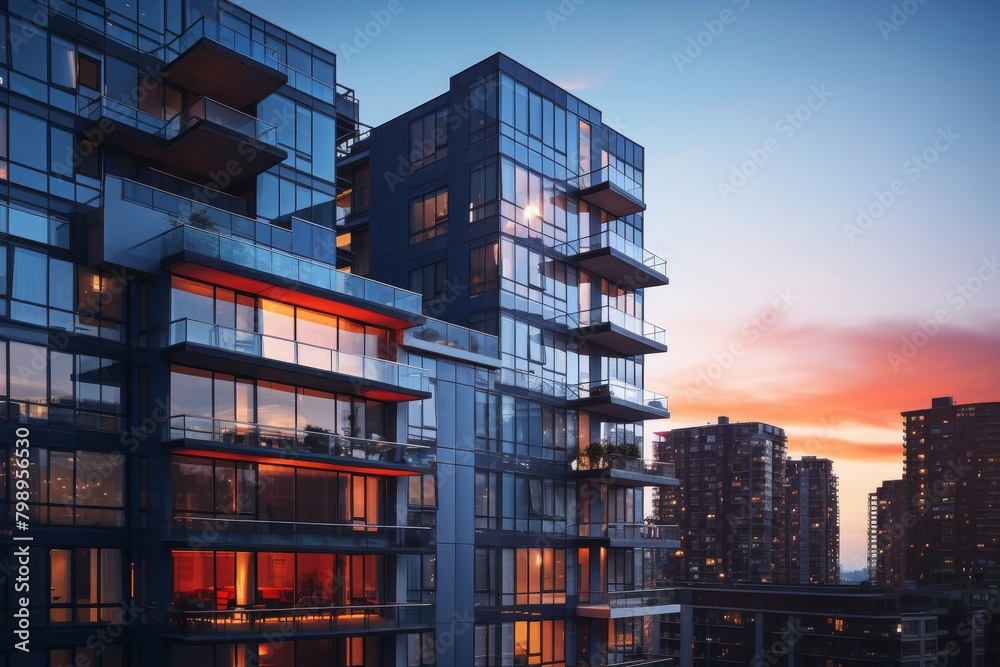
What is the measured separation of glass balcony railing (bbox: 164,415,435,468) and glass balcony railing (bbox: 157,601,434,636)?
4573 millimetres

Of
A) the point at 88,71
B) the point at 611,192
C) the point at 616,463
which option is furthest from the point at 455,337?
the point at 88,71

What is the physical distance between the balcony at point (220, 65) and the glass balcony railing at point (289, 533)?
44.4 feet

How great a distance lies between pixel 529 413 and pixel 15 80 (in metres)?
22.6

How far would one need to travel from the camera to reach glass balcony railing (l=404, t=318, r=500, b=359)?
35.6m

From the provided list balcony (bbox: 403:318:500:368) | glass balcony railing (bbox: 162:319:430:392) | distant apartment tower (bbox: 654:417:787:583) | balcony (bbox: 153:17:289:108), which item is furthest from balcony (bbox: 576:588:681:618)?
distant apartment tower (bbox: 654:417:787:583)

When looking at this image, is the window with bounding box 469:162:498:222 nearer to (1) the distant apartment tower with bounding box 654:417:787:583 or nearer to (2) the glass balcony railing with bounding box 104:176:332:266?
(2) the glass balcony railing with bounding box 104:176:332:266

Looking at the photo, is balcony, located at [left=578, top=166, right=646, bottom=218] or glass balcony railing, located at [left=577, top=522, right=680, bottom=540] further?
balcony, located at [left=578, top=166, right=646, bottom=218]

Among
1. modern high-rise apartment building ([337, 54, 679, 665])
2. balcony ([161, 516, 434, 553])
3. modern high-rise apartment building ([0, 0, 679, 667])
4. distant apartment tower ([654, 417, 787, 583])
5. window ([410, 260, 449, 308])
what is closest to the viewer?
modern high-rise apartment building ([0, 0, 679, 667])

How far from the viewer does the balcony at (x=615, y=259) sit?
144 feet

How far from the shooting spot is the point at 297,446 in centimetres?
2986

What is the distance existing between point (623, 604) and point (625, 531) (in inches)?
121

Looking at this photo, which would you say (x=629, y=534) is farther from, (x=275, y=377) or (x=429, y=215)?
(x=275, y=377)

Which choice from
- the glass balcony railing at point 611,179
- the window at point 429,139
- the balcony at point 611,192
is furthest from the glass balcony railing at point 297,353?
the glass balcony railing at point 611,179

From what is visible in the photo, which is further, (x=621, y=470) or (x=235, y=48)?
(x=621, y=470)
